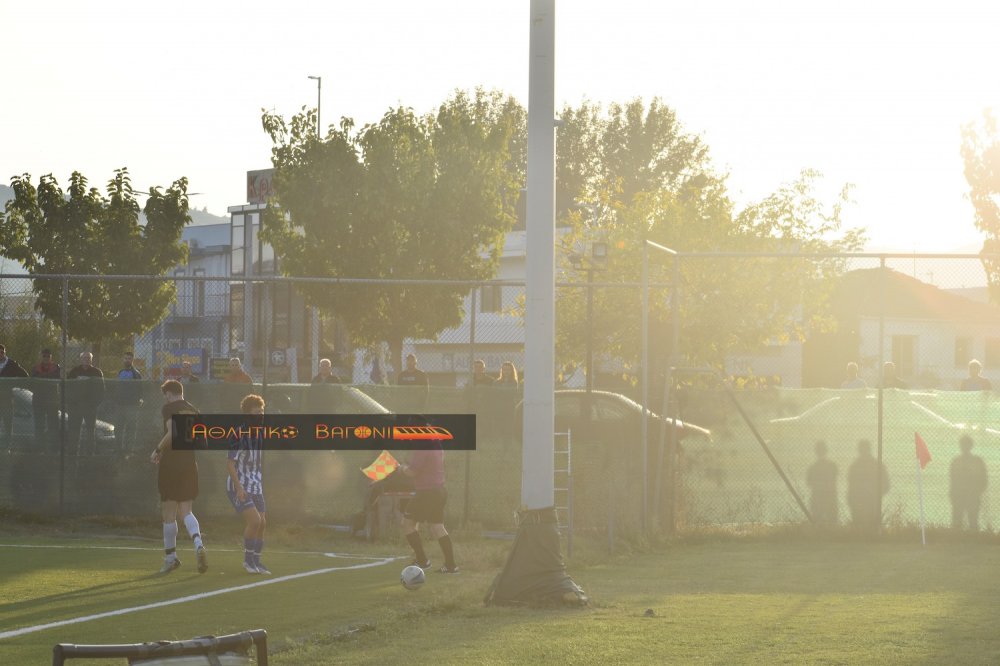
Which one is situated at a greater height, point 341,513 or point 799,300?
point 799,300

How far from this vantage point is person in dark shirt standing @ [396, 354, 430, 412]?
56.6 feet

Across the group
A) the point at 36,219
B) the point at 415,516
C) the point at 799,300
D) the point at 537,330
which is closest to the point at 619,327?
the point at 799,300

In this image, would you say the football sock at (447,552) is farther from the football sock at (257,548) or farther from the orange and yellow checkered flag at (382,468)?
the orange and yellow checkered flag at (382,468)

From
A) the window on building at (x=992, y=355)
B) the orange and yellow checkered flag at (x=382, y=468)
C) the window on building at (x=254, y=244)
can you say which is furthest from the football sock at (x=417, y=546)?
the window on building at (x=254, y=244)

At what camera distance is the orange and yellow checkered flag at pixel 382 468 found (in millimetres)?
15484

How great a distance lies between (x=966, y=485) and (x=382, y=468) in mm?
6722

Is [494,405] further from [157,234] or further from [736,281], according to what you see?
[736,281]

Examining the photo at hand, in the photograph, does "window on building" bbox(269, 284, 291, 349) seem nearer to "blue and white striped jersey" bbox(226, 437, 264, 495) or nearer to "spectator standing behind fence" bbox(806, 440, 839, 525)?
"blue and white striped jersey" bbox(226, 437, 264, 495)

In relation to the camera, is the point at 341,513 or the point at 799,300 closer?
the point at 341,513

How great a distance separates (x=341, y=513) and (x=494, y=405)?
2282 mm

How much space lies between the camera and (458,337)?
113 feet

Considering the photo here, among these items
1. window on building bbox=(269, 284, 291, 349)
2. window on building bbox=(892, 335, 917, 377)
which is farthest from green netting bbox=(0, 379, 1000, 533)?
window on building bbox=(269, 284, 291, 349)

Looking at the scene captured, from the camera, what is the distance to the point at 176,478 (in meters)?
14.1

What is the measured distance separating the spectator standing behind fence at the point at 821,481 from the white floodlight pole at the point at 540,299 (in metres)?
6.51
